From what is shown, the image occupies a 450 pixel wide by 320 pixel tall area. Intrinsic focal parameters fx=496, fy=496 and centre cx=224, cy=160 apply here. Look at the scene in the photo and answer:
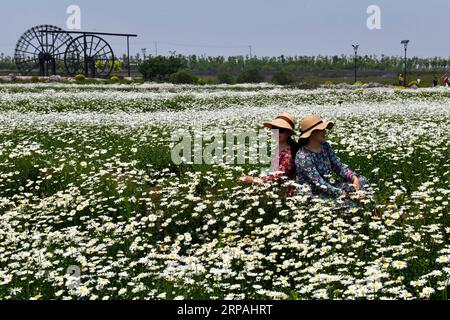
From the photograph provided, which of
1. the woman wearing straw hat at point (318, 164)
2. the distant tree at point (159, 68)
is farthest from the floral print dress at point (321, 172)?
the distant tree at point (159, 68)

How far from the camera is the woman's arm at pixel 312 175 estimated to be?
6156 millimetres

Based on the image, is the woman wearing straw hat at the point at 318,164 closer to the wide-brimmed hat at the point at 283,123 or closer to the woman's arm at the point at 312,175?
the woman's arm at the point at 312,175

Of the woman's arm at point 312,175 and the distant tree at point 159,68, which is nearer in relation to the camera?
the woman's arm at point 312,175

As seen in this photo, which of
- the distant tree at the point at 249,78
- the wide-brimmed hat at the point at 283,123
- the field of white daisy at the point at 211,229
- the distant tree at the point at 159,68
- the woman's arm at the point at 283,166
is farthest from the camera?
the distant tree at the point at 159,68

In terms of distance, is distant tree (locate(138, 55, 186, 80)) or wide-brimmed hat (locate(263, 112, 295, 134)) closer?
wide-brimmed hat (locate(263, 112, 295, 134))

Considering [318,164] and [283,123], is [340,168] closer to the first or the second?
[318,164]

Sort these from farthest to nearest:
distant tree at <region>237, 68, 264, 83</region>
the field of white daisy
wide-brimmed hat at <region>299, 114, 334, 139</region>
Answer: distant tree at <region>237, 68, 264, 83</region> < wide-brimmed hat at <region>299, 114, 334, 139</region> < the field of white daisy

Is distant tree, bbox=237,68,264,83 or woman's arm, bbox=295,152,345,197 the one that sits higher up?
distant tree, bbox=237,68,264,83

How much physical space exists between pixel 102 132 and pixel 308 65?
358 ft

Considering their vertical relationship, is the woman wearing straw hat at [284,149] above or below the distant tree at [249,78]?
below

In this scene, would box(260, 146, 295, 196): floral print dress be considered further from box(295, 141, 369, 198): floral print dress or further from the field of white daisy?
box(295, 141, 369, 198): floral print dress

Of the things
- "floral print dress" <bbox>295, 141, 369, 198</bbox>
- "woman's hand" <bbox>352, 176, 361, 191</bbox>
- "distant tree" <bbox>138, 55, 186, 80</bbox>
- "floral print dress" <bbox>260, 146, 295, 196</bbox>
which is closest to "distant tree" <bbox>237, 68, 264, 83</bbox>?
"distant tree" <bbox>138, 55, 186, 80</bbox>

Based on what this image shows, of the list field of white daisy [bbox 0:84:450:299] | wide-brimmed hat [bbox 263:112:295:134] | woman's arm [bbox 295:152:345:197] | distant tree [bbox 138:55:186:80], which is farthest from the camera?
distant tree [bbox 138:55:186:80]

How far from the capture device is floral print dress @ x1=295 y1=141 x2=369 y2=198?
6.22 meters
